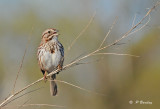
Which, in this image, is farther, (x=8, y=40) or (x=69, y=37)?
(x=8, y=40)

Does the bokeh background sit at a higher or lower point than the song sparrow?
higher

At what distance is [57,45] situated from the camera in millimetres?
7781

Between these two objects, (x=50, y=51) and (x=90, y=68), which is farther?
(x=90, y=68)

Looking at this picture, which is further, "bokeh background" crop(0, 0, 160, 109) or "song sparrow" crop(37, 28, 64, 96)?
"bokeh background" crop(0, 0, 160, 109)

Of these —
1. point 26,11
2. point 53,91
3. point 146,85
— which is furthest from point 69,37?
point 53,91

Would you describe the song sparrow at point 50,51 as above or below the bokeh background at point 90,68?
below

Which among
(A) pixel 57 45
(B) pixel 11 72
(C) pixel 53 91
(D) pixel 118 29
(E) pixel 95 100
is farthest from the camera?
(E) pixel 95 100

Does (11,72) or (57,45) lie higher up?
(11,72)

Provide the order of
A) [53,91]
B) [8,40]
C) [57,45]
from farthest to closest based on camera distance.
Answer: [8,40], [53,91], [57,45]

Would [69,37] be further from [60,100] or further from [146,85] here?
[146,85]

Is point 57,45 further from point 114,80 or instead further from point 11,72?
point 114,80

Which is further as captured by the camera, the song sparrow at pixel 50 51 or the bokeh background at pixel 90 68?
the bokeh background at pixel 90 68

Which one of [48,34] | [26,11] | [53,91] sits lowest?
[53,91]

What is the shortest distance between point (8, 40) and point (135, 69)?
9004 mm
